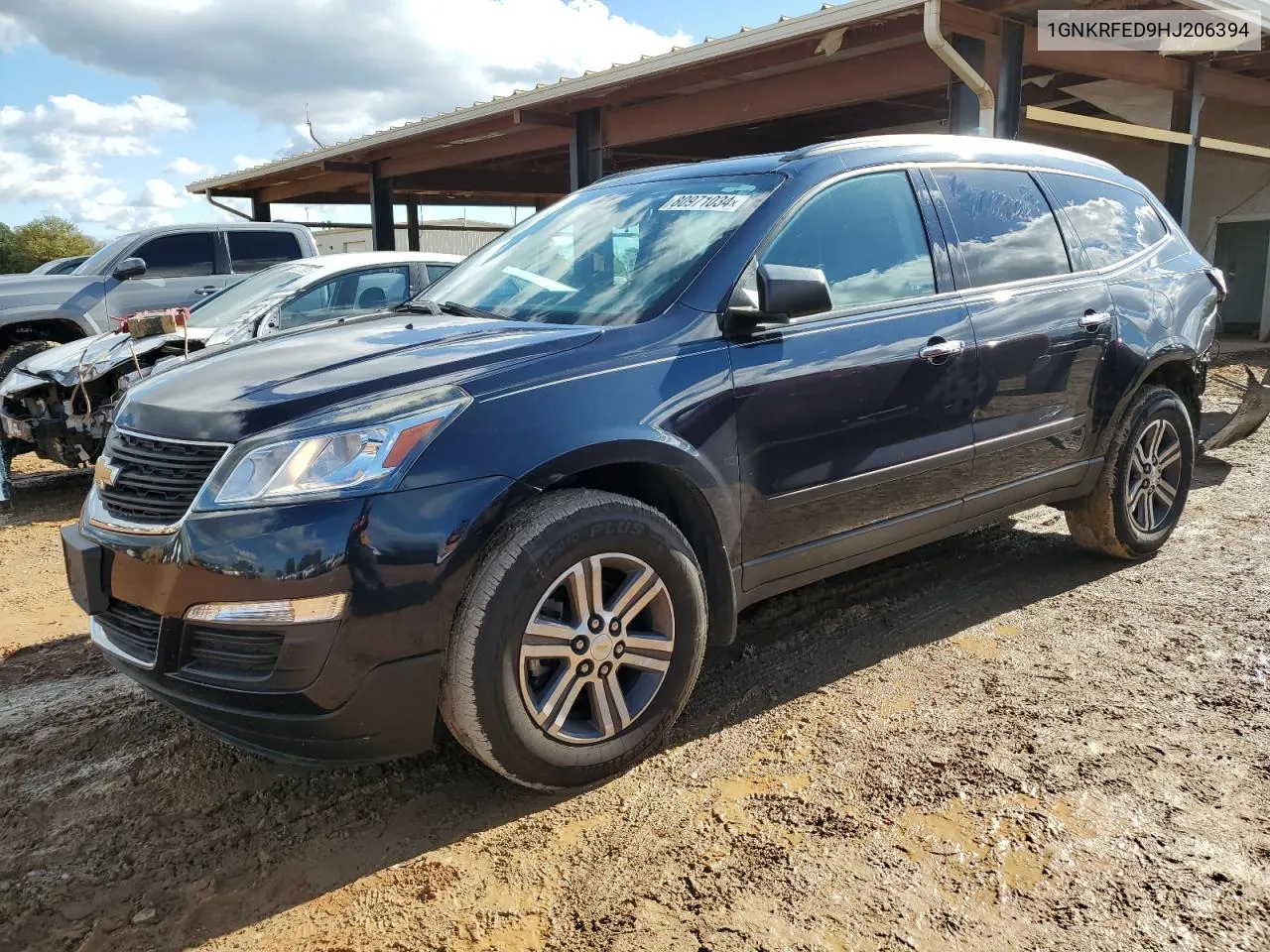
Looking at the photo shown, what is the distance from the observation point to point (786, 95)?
10469 mm

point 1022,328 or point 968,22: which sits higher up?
point 968,22

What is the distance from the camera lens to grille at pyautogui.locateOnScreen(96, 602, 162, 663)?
2506 mm

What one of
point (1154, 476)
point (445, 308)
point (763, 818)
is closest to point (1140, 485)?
point (1154, 476)

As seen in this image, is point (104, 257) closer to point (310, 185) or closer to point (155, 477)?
point (155, 477)

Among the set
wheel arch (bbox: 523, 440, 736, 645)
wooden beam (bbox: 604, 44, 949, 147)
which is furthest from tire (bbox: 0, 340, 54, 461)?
wheel arch (bbox: 523, 440, 736, 645)

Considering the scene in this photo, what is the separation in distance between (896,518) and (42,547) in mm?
4962

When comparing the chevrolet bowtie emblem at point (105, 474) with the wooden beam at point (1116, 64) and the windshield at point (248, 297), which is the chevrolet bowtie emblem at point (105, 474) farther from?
the wooden beam at point (1116, 64)

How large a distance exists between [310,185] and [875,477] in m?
19.3

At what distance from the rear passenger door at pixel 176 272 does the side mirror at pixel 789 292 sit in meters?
8.26

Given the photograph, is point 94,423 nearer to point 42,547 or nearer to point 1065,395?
point 42,547

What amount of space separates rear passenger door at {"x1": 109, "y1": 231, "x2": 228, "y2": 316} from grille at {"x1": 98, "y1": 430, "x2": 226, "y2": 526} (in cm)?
770

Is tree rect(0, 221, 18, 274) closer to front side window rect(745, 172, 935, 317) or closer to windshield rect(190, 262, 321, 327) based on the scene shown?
windshield rect(190, 262, 321, 327)

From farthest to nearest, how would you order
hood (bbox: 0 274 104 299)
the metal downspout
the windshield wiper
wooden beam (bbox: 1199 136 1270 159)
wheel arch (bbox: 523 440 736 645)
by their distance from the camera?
wooden beam (bbox: 1199 136 1270 159) < hood (bbox: 0 274 104 299) < the metal downspout < the windshield wiper < wheel arch (bbox: 523 440 736 645)

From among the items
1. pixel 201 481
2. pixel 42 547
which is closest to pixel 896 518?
pixel 201 481
